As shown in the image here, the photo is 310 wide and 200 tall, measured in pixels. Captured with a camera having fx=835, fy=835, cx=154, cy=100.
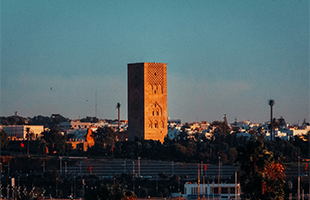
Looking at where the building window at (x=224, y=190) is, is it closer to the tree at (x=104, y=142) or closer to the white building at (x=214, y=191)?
the white building at (x=214, y=191)

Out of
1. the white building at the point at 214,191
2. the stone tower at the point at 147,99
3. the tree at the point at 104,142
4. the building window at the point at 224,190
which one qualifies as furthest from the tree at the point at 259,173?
the stone tower at the point at 147,99

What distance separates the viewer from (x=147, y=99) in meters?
81.1

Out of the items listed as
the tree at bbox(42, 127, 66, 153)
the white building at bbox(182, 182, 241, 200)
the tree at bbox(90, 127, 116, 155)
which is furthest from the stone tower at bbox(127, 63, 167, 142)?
the white building at bbox(182, 182, 241, 200)

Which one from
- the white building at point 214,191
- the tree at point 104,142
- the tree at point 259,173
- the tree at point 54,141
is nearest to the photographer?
the tree at point 259,173

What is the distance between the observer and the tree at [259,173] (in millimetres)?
36500

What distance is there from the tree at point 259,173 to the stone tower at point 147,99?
42.7 meters

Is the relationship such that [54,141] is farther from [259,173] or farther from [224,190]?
[259,173]

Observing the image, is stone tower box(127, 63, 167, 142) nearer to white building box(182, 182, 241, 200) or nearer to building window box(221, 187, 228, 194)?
white building box(182, 182, 241, 200)

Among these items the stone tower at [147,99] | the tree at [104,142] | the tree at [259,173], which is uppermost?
the stone tower at [147,99]

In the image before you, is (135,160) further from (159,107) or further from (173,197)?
(173,197)

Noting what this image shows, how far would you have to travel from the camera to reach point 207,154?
3039 inches

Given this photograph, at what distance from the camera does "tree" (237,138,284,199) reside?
36500 millimetres

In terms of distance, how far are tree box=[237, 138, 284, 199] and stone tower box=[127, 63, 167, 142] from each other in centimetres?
4265

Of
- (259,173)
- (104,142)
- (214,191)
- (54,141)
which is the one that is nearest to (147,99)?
(104,142)
